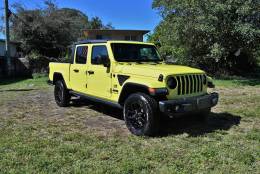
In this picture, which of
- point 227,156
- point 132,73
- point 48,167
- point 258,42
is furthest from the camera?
point 258,42

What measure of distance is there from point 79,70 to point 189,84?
121 inches

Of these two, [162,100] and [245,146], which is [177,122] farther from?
[245,146]

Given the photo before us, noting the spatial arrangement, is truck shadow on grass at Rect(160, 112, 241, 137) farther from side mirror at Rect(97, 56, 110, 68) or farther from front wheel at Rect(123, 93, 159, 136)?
side mirror at Rect(97, 56, 110, 68)

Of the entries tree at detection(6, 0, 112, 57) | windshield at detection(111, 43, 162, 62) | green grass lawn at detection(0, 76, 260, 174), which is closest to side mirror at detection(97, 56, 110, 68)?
windshield at detection(111, 43, 162, 62)

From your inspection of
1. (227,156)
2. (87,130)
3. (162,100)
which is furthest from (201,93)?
(87,130)

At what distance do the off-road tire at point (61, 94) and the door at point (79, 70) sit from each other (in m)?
0.56

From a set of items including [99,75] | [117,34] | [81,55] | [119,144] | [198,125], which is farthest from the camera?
[117,34]

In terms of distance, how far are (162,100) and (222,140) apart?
49.4 inches

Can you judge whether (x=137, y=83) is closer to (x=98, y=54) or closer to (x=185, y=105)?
(x=185, y=105)

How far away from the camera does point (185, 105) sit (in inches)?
233

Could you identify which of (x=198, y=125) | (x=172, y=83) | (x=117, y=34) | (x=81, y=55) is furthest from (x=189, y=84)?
(x=117, y=34)

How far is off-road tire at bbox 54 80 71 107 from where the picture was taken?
912 cm

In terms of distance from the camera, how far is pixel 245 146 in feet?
17.9

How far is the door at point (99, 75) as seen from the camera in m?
7.12
